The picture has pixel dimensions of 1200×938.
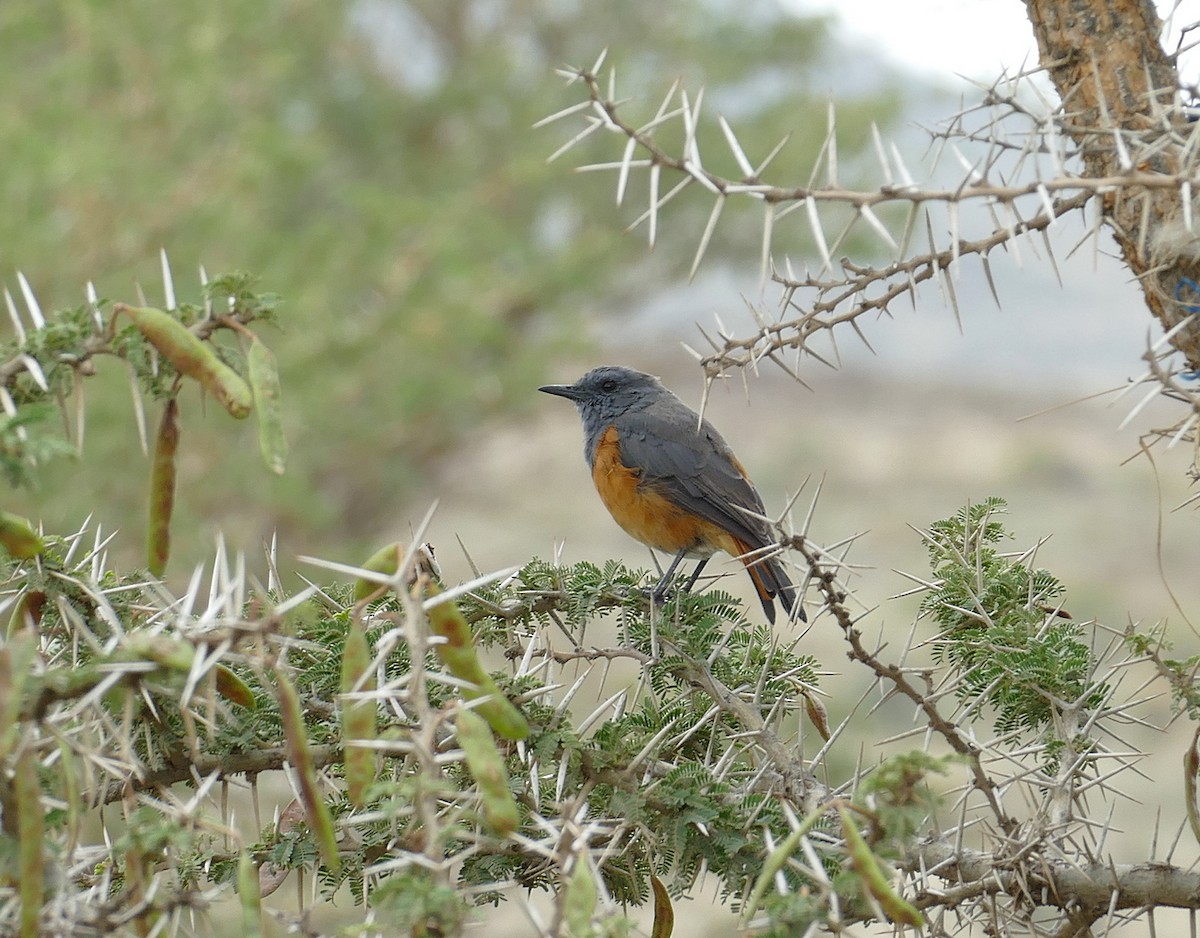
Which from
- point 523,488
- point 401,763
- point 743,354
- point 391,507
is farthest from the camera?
point 523,488

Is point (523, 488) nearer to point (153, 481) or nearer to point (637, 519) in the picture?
point (637, 519)

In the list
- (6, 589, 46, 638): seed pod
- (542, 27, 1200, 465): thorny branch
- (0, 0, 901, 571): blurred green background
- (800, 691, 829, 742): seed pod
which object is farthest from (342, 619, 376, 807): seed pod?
(0, 0, 901, 571): blurred green background

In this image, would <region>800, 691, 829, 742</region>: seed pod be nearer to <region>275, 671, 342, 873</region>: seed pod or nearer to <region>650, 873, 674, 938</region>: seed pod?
<region>650, 873, 674, 938</region>: seed pod

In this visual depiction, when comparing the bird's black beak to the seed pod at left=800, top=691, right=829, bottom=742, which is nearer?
the seed pod at left=800, top=691, right=829, bottom=742

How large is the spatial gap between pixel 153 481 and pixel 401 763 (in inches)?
18.5

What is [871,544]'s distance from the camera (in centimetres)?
1816

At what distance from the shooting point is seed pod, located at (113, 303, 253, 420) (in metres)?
1.37

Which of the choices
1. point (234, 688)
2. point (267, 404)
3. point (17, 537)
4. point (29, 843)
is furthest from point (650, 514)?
point (29, 843)

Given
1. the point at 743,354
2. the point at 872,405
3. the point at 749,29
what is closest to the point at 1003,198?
the point at 743,354

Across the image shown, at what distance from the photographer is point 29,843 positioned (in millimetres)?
1112

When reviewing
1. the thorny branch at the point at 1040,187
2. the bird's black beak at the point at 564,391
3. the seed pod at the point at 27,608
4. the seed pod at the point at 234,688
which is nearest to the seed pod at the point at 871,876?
the thorny branch at the point at 1040,187

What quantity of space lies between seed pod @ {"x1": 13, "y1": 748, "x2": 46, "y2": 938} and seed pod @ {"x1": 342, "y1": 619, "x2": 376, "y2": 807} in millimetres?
289

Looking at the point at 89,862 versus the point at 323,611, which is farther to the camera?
the point at 323,611

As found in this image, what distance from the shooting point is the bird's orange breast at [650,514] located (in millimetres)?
3727
